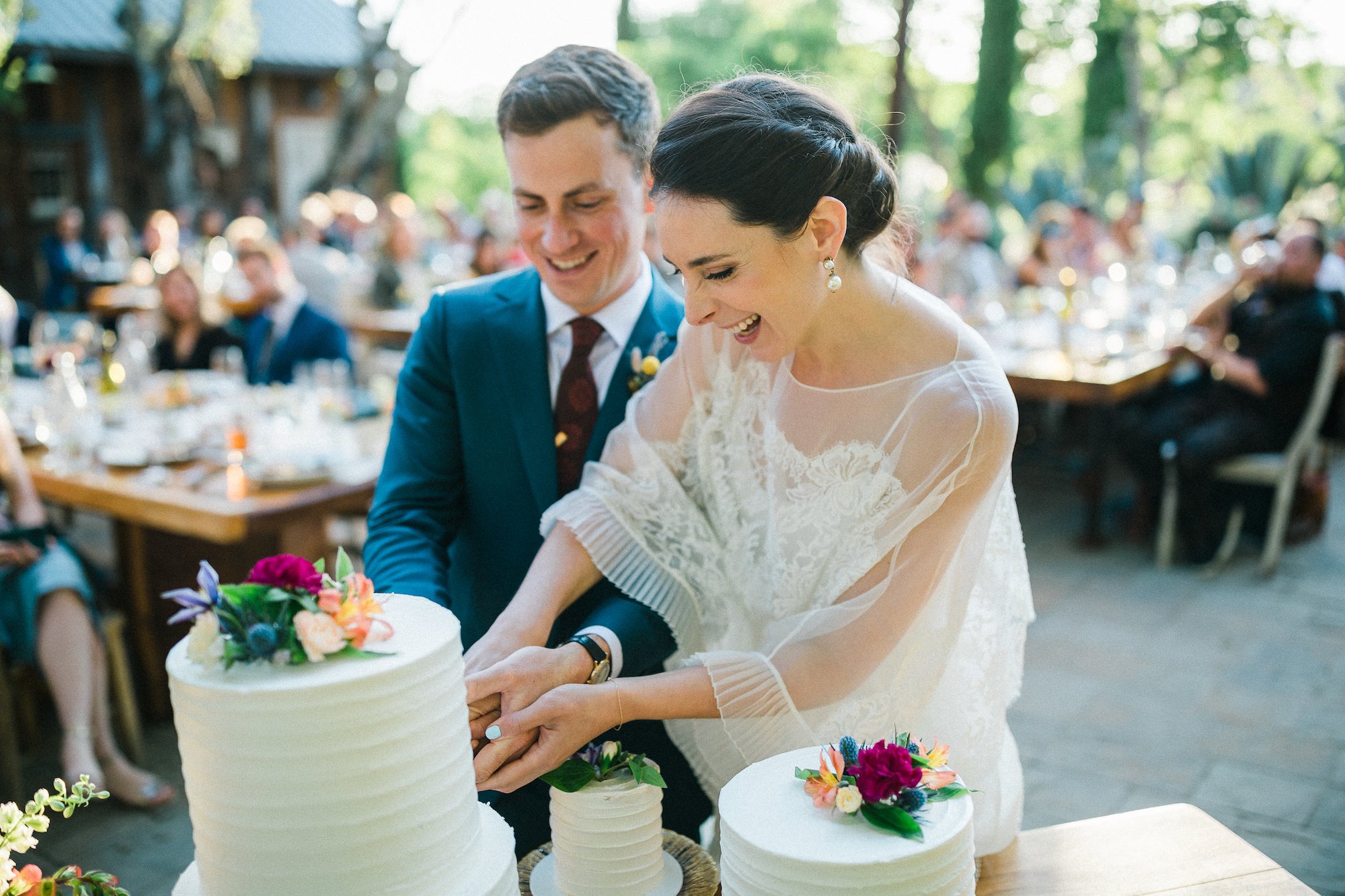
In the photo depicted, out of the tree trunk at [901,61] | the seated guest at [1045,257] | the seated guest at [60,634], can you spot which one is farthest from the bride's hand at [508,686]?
the seated guest at [1045,257]

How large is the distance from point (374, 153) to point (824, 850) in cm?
1833

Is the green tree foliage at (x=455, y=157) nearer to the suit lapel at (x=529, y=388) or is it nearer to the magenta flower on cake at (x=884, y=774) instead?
the suit lapel at (x=529, y=388)

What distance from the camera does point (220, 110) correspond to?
17.9 meters

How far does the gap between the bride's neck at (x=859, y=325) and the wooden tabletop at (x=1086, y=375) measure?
13.9ft

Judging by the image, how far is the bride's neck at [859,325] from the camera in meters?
1.57

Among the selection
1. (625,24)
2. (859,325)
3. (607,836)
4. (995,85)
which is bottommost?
(607,836)

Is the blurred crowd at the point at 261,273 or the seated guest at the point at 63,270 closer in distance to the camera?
the blurred crowd at the point at 261,273

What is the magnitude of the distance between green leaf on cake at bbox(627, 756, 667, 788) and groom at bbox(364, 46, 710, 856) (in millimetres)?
388

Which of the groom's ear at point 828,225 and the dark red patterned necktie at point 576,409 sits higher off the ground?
the groom's ear at point 828,225

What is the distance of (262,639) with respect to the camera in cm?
104

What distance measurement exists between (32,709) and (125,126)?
48.5 ft

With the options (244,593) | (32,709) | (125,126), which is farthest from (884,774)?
(125,126)

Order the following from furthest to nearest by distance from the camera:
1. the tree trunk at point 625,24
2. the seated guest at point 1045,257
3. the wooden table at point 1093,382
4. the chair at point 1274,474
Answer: the tree trunk at point 625,24
the seated guest at point 1045,257
the wooden table at point 1093,382
the chair at point 1274,474

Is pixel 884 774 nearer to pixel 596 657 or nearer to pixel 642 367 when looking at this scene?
pixel 596 657
